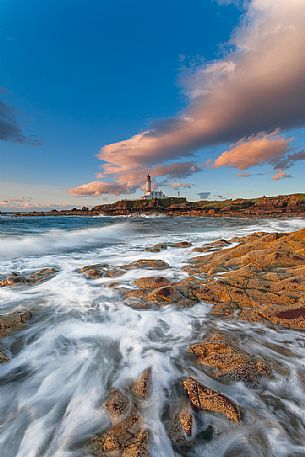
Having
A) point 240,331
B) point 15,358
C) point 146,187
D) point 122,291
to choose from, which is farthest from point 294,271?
point 146,187

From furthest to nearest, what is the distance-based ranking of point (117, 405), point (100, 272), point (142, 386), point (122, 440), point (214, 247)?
1. point (214, 247)
2. point (100, 272)
3. point (142, 386)
4. point (117, 405)
5. point (122, 440)

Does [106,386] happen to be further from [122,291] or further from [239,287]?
[239,287]

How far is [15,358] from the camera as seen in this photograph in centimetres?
348

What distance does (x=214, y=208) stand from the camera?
67938 mm

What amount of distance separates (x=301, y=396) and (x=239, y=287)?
8.40 ft

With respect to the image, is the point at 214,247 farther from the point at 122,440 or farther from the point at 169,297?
the point at 122,440

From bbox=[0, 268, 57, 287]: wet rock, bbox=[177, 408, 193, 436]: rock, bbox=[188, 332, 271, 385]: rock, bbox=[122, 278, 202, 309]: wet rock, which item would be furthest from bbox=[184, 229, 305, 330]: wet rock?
bbox=[0, 268, 57, 287]: wet rock

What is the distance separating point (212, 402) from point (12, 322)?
3644 mm

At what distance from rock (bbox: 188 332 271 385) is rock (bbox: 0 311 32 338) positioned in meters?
3.09

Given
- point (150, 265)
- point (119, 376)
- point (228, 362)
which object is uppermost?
point (228, 362)

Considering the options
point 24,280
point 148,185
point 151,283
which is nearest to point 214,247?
point 151,283

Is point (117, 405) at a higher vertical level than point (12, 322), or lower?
lower

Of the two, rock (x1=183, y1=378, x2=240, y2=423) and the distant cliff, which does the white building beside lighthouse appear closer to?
the distant cliff

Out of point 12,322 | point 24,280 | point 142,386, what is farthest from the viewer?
point 24,280
